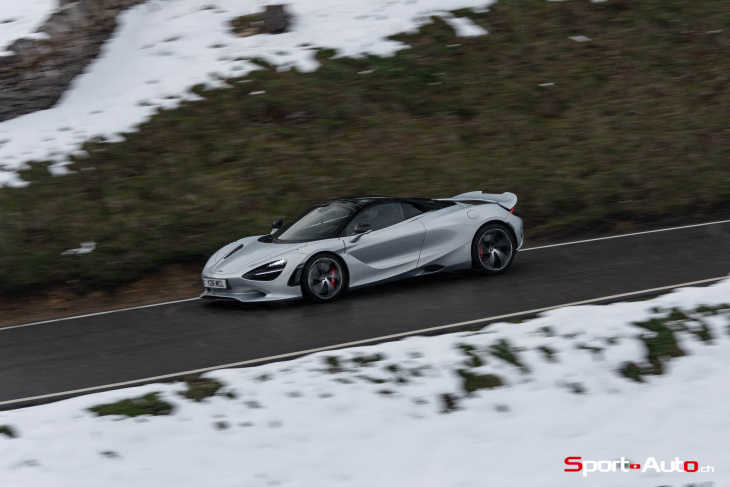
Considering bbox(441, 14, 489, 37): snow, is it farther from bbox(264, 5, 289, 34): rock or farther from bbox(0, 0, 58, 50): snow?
bbox(0, 0, 58, 50): snow

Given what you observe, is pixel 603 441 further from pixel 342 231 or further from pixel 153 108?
pixel 153 108

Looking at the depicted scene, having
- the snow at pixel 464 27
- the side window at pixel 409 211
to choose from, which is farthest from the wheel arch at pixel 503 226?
the snow at pixel 464 27

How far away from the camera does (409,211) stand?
10430mm

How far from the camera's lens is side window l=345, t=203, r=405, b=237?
10.1 metres

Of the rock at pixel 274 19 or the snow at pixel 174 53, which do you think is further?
the rock at pixel 274 19

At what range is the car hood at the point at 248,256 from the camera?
9578 mm

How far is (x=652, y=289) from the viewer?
9062mm

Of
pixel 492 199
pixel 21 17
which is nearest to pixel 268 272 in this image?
pixel 492 199

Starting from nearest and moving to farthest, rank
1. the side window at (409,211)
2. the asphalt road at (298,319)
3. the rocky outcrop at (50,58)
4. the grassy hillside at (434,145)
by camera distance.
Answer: the asphalt road at (298,319)
the side window at (409,211)
the grassy hillside at (434,145)
the rocky outcrop at (50,58)

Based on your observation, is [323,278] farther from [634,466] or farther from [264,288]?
[634,466]

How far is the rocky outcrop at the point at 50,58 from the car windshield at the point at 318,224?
8608 mm

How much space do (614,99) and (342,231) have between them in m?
11.0

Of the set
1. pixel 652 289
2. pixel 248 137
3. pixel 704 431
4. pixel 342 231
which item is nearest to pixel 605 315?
pixel 652 289

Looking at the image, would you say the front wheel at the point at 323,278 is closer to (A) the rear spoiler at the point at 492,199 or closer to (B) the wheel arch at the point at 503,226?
(B) the wheel arch at the point at 503,226
